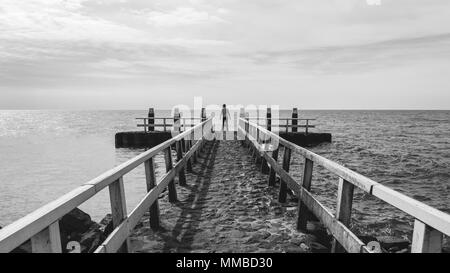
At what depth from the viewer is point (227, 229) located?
194 inches

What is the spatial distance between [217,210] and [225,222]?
26.3 inches

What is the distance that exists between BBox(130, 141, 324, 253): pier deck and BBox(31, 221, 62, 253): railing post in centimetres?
235

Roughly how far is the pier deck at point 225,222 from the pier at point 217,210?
0.02 meters

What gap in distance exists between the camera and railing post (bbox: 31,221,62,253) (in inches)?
76.1

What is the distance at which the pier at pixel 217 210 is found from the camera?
1985 millimetres

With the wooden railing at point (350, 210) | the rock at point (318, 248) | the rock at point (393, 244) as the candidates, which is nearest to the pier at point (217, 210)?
the wooden railing at point (350, 210)

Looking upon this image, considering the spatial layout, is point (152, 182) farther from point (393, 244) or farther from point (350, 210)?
point (393, 244)

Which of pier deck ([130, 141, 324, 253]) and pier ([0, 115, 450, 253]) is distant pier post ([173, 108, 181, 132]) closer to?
pier ([0, 115, 450, 253])

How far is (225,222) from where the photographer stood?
17.2 feet

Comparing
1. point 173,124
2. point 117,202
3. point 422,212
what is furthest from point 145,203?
point 173,124
